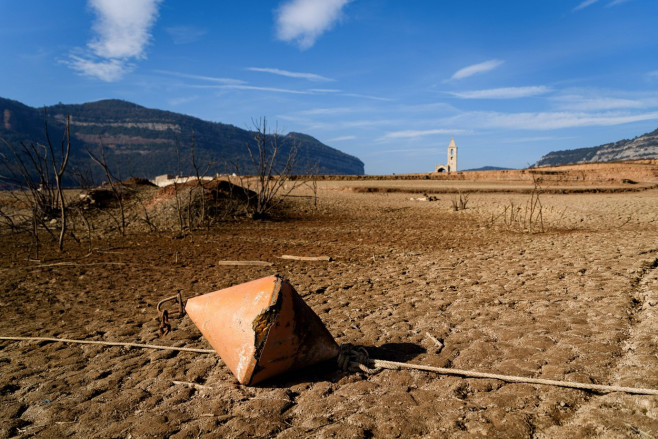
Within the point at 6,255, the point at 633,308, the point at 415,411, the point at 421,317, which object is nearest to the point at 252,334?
the point at 415,411

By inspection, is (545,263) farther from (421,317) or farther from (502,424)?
(502,424)

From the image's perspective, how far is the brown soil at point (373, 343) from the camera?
200cm

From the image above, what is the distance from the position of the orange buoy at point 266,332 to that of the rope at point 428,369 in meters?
0.12

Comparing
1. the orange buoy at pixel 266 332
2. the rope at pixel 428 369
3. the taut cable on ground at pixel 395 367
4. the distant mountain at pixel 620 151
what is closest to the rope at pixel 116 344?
the taut cable on ground at pixel 395 367

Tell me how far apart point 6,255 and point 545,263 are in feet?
30.2

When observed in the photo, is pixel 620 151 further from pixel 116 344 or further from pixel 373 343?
pixel 116 344

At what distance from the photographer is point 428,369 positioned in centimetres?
243

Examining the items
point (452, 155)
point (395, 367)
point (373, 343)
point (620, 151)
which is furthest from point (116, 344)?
point (620, 151)

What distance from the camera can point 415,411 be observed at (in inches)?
80.4

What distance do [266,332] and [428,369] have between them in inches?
41.7

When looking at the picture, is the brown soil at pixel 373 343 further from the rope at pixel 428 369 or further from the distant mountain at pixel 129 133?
the distant mountain at pixel 129 133

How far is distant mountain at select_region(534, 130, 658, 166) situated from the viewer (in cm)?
10488

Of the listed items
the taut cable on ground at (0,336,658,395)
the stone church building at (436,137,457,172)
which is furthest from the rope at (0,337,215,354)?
the stone church building at (436,137,457,172)

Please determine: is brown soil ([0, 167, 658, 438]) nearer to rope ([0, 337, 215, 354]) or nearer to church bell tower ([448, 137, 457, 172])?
rope ([0, 337, 215, 354])
